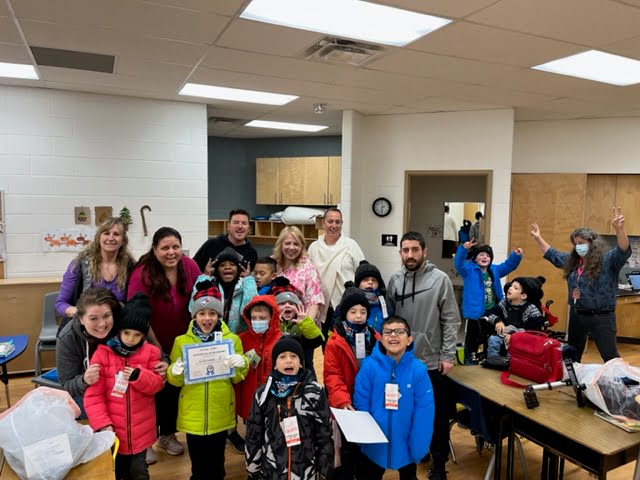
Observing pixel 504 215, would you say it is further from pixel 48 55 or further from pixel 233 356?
pixel 48 55

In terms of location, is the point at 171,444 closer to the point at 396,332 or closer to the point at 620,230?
the point at 396,332

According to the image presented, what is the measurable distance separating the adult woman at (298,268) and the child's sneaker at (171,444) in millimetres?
1257

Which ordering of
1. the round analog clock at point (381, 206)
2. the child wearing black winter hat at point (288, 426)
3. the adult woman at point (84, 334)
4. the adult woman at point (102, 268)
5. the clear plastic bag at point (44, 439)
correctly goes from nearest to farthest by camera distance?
the clear plastic bag at point (44, 439), the child wearing black winter hat at point (288, 426), the adult woman at point (84, 334), the adult woman at point (102, 268), the round analog clock at point (381, 206)

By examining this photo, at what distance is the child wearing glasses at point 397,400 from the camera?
2199 millimetres

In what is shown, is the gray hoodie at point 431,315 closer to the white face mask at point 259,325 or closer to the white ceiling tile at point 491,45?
the white face mask at point 259,325

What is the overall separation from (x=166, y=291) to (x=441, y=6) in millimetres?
2180

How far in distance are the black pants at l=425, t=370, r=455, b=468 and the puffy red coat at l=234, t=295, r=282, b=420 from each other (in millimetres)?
956

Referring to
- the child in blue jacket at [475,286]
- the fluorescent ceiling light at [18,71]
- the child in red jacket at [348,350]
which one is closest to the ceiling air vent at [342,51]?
the child in red jacket at [348,350]

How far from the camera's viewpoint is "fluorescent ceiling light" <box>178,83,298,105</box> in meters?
4.35

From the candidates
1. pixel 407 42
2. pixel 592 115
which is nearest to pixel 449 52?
pixel 407 42

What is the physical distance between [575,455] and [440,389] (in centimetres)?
79

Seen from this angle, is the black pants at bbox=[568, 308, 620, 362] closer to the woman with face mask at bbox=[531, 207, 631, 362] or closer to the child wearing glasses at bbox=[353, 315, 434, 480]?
the woman with face mask at bbox=[531, 207, 631, 362]

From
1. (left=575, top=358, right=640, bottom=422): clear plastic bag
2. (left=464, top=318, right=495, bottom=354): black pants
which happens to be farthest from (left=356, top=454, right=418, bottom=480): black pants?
(left=464, top=318, right=495, bottom=354): black pants

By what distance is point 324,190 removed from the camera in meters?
6.72
